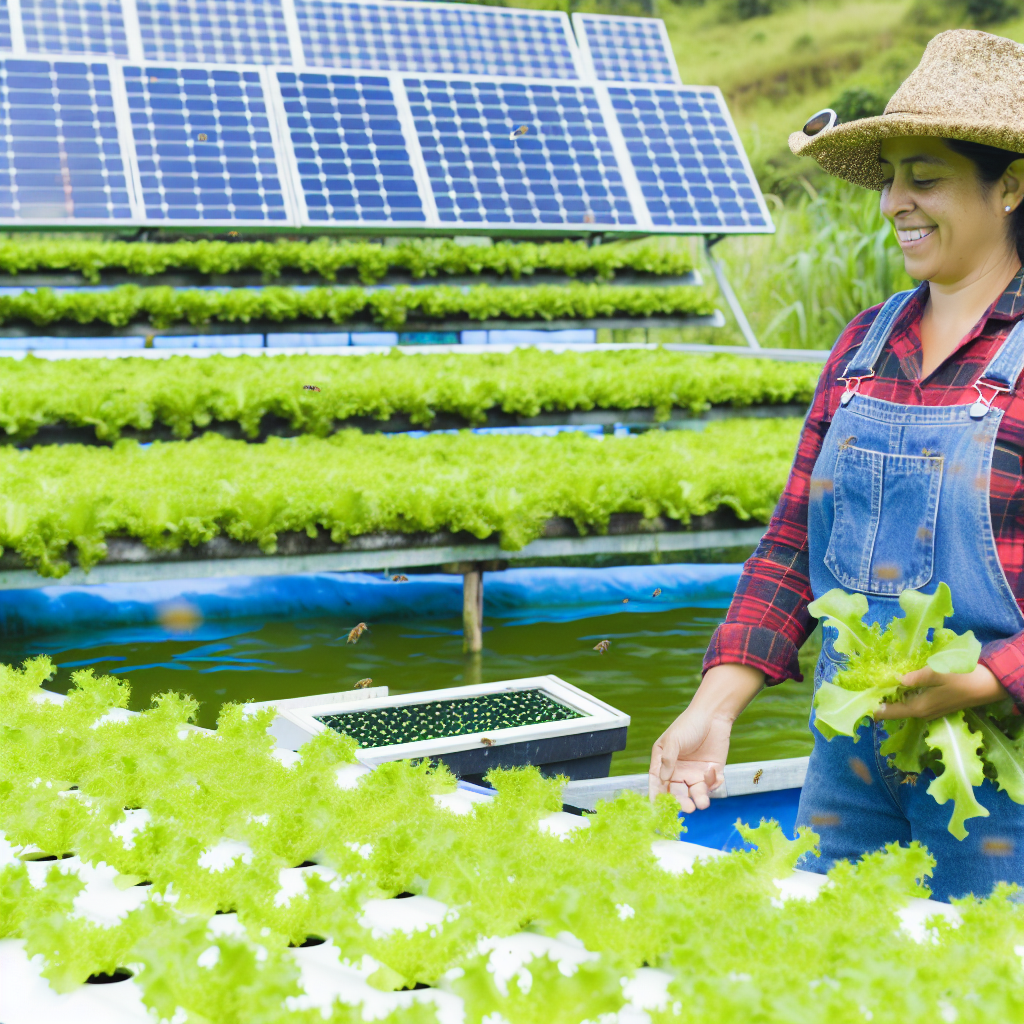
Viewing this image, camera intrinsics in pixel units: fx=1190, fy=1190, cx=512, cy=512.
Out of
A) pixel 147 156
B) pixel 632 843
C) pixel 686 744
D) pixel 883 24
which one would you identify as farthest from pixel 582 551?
pixel 883 24

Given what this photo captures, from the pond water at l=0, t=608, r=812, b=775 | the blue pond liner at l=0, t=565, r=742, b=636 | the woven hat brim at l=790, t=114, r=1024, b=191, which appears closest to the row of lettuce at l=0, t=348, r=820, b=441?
the blue pond liner at l=0, t=565, r=742, b=636

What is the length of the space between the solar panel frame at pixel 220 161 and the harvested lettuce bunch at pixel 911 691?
26.1ft

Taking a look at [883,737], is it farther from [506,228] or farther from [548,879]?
[506,228]

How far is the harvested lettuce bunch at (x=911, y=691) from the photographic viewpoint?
5.39 ft

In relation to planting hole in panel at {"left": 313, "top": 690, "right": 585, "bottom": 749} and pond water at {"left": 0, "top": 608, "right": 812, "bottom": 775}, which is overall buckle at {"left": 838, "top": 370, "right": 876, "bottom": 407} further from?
pond water at {"left": 0, "top": 608, "right": 812, "bottom": 775}

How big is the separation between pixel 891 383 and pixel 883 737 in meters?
0.60

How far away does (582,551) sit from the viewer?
4.93 metres

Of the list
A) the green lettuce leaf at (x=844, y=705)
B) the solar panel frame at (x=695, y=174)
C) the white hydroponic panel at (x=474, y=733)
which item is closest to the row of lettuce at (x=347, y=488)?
the white hydroponic panel at (x=474, y=733)

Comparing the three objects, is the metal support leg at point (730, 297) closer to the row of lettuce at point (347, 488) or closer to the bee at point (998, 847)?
the row of lettuce at point (347, 488)

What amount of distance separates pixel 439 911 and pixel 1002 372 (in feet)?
3.91

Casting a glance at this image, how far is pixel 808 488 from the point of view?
86.0 inches

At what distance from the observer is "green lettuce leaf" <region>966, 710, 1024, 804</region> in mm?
1765

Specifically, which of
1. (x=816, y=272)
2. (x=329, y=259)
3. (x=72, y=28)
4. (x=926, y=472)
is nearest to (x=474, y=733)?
(x=926, y=472)

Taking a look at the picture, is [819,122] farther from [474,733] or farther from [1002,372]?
[474,733]
